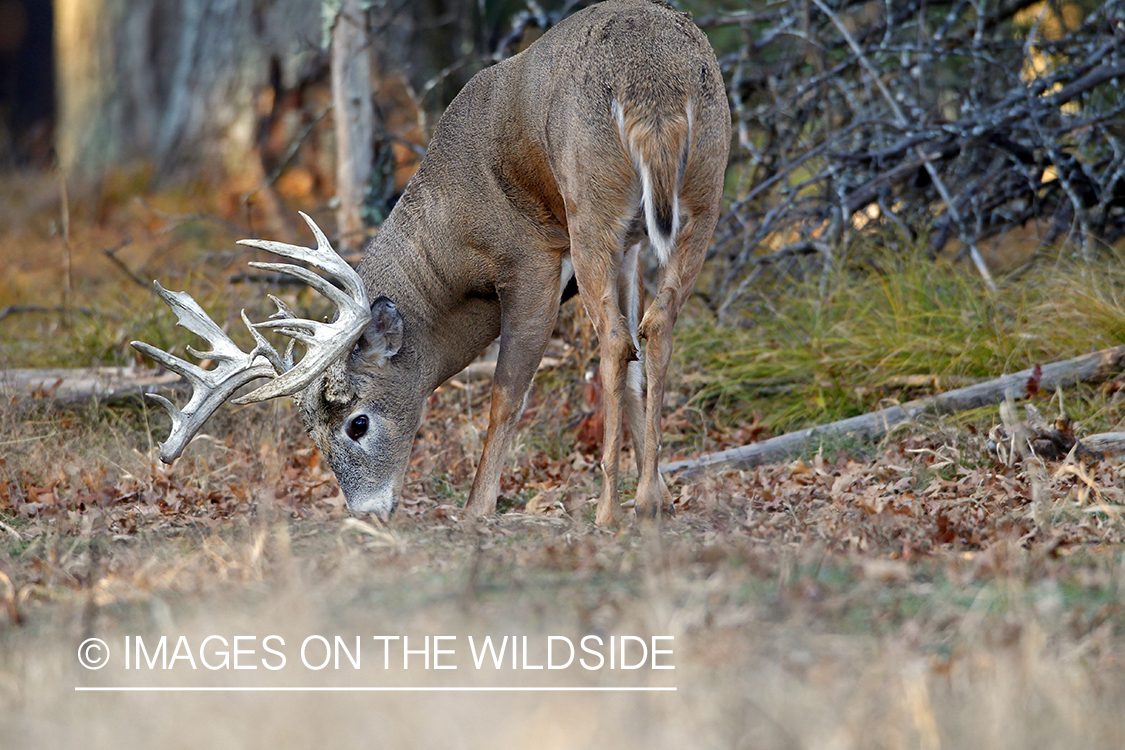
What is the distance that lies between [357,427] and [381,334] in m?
0.45

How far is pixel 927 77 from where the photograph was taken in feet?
30.9

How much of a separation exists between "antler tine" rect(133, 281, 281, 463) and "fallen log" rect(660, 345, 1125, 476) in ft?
6.90

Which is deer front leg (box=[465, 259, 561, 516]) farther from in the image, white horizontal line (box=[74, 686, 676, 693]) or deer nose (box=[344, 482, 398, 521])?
white horizontal line (box=[74, 686, 676, 693])

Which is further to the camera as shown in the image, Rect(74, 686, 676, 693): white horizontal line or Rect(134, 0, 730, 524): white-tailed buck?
Rect(134, 0, 730, 524): white-tailed buck

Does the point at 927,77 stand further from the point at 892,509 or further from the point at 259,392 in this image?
the point at 259,392

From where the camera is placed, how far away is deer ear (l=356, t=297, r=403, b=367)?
5.17m

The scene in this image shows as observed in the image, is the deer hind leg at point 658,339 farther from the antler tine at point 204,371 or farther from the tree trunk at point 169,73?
the tree trunk at point 169,73

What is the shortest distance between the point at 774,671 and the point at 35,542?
3.26 meters

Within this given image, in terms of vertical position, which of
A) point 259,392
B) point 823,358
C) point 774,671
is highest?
point 823,358

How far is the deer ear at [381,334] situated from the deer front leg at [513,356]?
503mm

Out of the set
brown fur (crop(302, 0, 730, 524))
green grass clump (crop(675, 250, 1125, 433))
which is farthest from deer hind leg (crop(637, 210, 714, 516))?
green grass clump (crop(675, 250, 1125, 433))

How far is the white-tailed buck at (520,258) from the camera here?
14.7ft

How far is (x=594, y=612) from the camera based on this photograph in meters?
2.88

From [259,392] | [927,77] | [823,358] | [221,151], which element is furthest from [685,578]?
[221,151]
